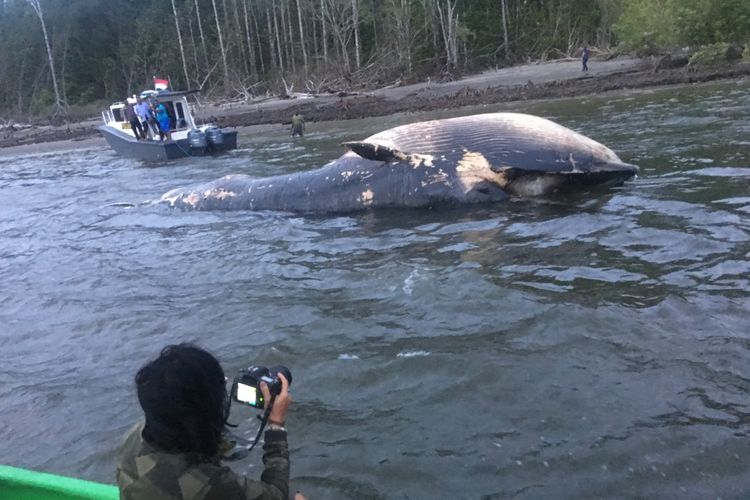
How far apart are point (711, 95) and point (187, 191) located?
15450 millimetres

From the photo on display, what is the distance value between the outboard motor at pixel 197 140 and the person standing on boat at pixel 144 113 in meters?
3.20

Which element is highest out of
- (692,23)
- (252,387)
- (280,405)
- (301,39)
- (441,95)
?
(301,39)

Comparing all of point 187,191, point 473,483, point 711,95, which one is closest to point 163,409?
point 473,483

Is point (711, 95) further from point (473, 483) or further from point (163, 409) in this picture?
point (163, 409)

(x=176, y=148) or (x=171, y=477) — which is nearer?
(x=171, y=477)

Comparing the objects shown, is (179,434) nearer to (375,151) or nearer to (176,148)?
(375,151)

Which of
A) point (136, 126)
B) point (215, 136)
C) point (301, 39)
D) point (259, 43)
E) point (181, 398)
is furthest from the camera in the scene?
point (259, 43)

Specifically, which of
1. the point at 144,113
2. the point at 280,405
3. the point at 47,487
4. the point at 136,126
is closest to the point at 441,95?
the point at 144,113

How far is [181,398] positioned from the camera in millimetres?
2582

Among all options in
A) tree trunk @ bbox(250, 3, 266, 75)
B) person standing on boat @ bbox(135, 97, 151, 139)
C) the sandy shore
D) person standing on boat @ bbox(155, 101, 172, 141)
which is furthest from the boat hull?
tree trunk @ bbox(250, 3, 266, 75)

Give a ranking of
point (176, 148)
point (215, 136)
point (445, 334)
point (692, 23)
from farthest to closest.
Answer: point (692, 23), point (176, 148), point (215, 136), point (445, 334)

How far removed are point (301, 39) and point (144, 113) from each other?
28.1 meters

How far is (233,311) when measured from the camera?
6.54 m

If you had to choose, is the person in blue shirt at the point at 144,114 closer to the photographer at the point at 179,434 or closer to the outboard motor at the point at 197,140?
the outboard motor at the point at 197,140
